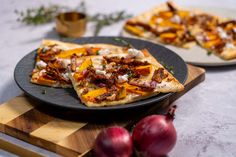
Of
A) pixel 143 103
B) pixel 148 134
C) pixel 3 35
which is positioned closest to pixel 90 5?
pixel 3 35

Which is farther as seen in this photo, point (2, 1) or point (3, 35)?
point (2, 1)

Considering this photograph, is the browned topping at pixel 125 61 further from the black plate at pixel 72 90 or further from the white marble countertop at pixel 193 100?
the white marble countertop at pixel 193 100

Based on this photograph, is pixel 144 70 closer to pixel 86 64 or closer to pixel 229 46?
pixel 86 64

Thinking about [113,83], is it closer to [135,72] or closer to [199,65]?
[135,72]

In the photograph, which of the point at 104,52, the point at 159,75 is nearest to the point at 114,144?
the point at 159,75

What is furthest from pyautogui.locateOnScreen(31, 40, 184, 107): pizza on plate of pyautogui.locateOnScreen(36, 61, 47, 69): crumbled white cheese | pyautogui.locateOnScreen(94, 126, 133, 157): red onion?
pyautogui.locateOnScreen(94, 126, 133, 157): red onion

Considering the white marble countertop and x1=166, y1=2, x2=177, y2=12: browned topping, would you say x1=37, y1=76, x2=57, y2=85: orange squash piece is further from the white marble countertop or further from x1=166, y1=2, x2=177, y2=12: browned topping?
x1=166, y1=2, x2=177, y2=12: browned topping

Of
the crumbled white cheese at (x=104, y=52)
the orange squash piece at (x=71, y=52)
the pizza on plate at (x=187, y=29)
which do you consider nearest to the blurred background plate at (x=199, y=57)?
the pizza on plate at (x=187, y=29)
